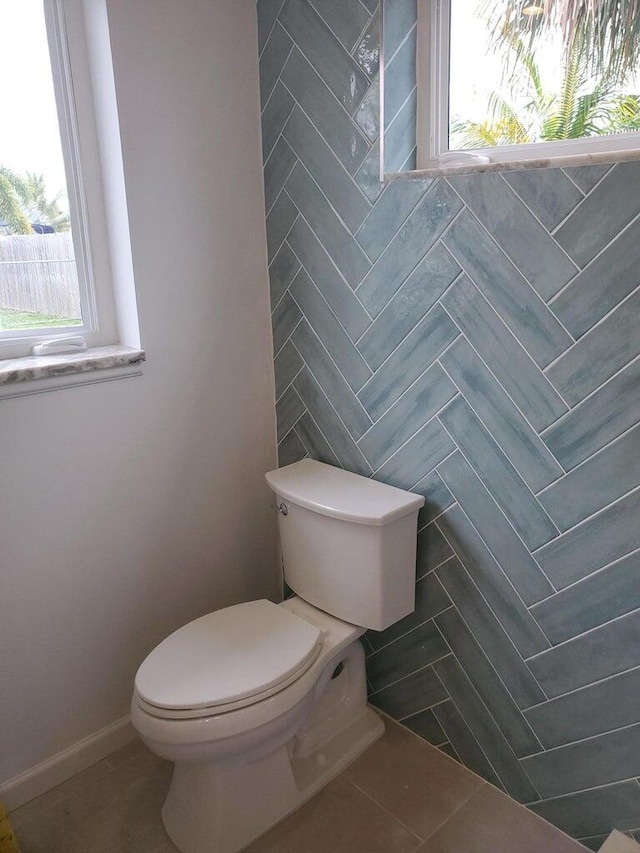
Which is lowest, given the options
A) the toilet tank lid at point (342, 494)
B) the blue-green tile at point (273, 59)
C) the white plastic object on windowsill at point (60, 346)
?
the toilet tank lid at point (342, 494)

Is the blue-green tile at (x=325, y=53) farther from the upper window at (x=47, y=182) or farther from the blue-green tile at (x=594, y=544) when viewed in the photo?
the blue-green tile at (x=594, y=544)

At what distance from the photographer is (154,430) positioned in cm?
174

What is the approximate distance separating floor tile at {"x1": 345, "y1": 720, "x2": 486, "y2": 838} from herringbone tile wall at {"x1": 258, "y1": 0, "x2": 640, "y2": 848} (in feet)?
0.18

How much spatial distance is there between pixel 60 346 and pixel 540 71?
127cm

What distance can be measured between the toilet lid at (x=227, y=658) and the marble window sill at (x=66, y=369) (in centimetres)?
66

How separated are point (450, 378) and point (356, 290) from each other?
360 millimetres

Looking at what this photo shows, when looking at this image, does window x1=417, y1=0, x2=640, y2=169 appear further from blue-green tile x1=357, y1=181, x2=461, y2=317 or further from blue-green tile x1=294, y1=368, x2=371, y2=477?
blue-green tile x1=294, y1=368, x2=371, y2=477

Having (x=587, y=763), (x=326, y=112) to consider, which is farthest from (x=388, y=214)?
(x=587, y=763)

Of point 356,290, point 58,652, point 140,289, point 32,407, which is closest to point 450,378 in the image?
point 356,290

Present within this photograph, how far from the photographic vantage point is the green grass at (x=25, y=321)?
5.12 feet

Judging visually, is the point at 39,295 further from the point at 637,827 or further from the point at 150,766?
the point at 637,827

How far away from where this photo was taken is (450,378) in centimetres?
150

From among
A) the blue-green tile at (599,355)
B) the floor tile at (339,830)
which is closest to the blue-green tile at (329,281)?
the blue-green tile at (599,355)

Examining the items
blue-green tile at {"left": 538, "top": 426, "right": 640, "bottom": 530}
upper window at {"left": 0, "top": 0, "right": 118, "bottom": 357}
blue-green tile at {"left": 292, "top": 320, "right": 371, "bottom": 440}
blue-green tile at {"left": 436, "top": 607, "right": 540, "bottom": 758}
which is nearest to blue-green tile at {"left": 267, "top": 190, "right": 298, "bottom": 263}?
blue-green tile at {"left": 292, "top": 320, "right": 371, "bottom": 440}
